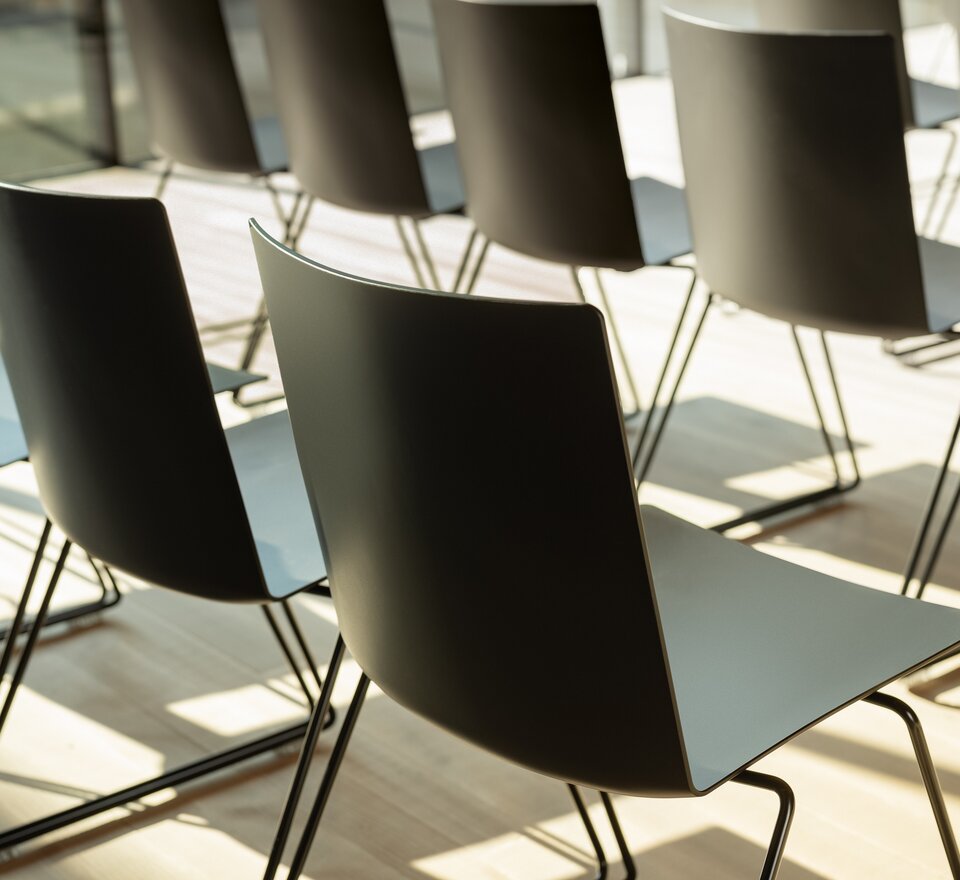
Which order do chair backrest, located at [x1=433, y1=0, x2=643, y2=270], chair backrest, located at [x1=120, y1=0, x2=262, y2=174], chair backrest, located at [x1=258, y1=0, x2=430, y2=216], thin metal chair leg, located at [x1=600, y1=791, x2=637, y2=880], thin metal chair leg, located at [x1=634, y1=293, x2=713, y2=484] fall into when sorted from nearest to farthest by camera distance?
thin metal chair leg, located at [x1=600, y1=791, x2=637, y2=880], chair backrest, located at [x1=433, y1=0, x2=643, y2=270], thin metal chair leg, located at [x1=634, y1=293, x2=713, y2=484], chair backrest, located at [x1=258, y1=0, x2=430, y2=216], chair backrest, located at [x1=120, y1=0, x2=262, y2=174]

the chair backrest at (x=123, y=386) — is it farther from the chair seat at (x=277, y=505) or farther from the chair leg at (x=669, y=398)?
the chair leg at (x=669, y=398)

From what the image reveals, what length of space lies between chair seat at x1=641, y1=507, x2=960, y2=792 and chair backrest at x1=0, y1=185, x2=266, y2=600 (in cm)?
48

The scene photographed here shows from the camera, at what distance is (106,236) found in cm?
147

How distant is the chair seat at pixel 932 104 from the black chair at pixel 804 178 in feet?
5.43

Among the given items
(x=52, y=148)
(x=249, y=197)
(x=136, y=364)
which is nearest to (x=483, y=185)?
(x=136, y=364)

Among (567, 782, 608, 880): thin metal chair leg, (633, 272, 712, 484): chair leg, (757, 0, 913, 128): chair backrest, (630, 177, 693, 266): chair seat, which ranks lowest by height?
(567, 782, 608, 880): thin metal chair leg

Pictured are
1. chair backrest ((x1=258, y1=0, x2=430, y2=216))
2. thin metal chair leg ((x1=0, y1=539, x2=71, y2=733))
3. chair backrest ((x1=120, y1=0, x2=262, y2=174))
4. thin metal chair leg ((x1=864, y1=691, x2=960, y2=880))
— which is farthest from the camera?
chair backrest ((x1=120, y1=0, x2=262, y2=174))

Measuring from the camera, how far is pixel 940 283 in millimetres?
2643

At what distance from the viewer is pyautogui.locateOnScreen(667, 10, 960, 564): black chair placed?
2148 mm

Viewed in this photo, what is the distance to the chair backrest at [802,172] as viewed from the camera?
2.15 metres

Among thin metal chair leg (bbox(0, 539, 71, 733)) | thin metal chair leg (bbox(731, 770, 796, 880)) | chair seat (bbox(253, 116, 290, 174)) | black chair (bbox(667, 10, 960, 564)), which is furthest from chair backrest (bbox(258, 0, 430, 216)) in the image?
thin metal chair leg (bbox(731, 770, 796, 880))

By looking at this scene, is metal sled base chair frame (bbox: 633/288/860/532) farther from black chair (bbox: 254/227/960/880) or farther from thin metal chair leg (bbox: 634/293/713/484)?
black chair (bbox: 254/227/960/880)

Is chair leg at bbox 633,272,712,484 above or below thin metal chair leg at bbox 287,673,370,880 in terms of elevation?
below

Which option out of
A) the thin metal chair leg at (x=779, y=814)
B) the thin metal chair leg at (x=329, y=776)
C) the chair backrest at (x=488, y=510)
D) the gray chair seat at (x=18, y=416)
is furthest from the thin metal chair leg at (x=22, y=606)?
the thin metal chair leg at (x=779, y=814)
